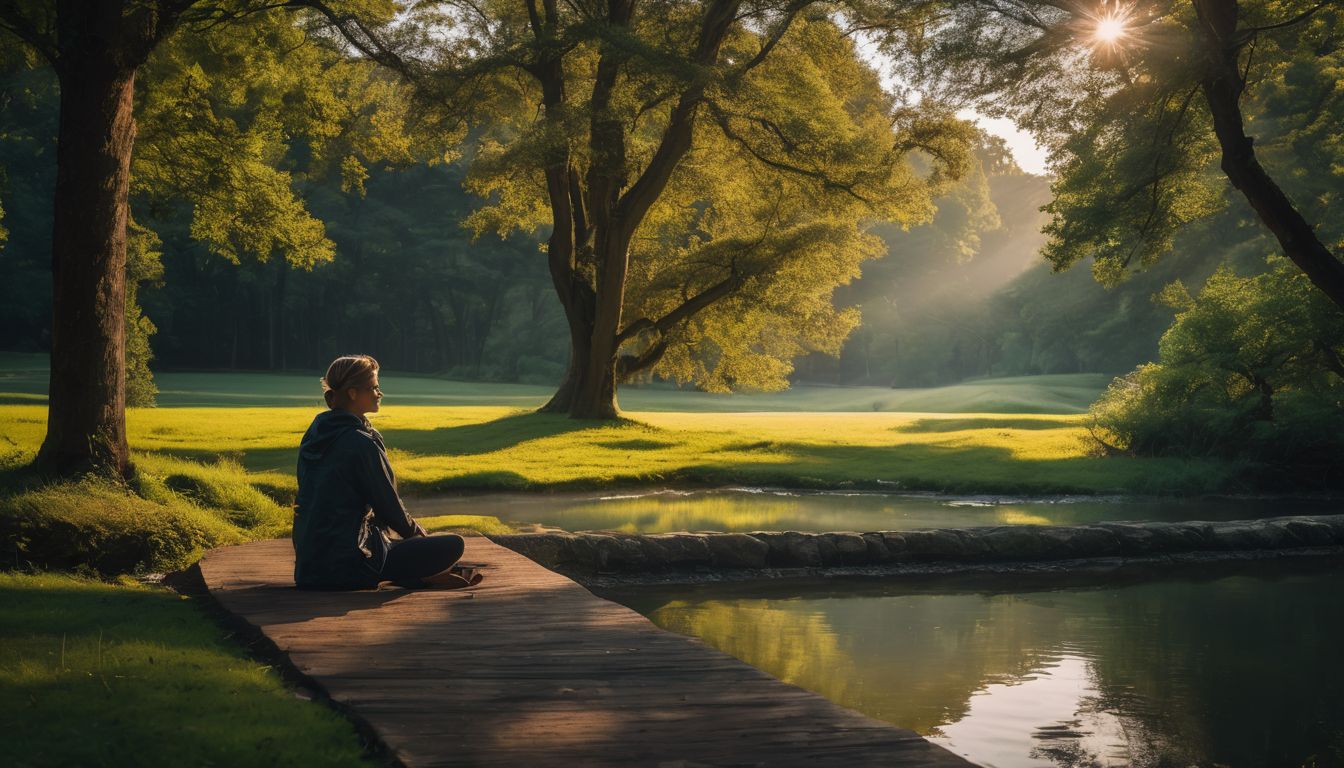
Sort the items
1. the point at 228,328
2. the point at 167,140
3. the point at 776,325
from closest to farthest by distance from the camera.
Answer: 1. the point at 167,140
2. the point at 776,325
3. the point at 228,328

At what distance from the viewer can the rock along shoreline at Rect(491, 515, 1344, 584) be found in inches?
455

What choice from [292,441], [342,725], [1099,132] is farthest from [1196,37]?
[292,441]

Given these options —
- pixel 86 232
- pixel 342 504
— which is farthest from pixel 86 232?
pixel 342 504

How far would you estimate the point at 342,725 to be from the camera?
475cm

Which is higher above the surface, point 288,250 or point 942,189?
point 942,189

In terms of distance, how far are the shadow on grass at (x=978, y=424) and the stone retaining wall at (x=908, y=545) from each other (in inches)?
723

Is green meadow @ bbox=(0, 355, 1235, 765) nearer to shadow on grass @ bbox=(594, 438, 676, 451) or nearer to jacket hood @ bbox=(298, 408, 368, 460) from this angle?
shadow on grass @ bbox=(594, 438, 676, 451)

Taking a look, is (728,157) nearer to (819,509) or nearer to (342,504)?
(819,509)

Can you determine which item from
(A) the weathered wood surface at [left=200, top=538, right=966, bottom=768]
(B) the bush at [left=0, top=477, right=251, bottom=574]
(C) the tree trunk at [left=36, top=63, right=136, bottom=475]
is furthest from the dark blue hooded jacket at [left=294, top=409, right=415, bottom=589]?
(C) the tree trunk at [left=36, top=63, right=136, bottom=475]

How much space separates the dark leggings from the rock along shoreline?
340 centimetres

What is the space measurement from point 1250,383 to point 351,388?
20286 millimetres

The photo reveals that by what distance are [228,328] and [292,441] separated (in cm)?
5171

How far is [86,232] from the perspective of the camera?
1145 centimetres

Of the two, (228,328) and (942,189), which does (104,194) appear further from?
(228,328)
